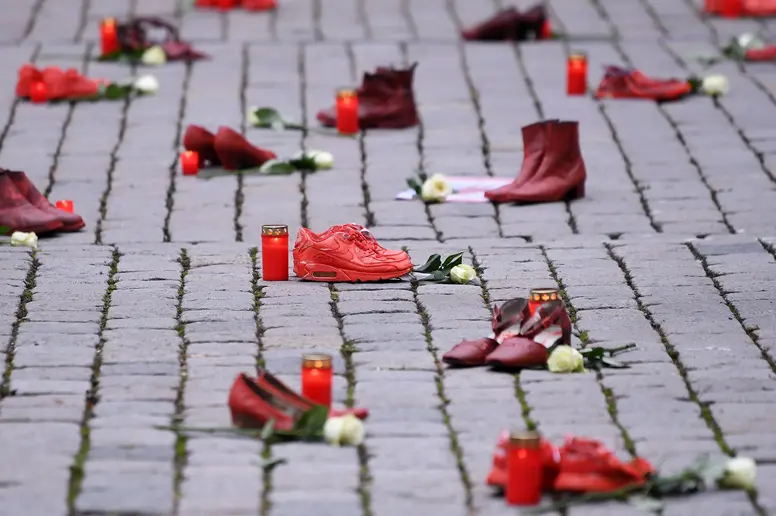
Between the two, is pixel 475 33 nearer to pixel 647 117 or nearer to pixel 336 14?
pixel 336 14

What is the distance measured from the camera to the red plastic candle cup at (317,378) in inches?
195

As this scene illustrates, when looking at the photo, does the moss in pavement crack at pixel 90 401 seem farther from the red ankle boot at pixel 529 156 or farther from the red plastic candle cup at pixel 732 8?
the red plastic candle cup at pixel 732 8

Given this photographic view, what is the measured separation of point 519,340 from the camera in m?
5.50

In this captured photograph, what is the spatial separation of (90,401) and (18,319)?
1003mm

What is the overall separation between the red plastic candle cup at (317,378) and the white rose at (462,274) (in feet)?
5.22

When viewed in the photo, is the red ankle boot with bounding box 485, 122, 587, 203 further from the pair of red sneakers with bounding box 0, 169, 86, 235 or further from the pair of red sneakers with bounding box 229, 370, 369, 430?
the pair of red sneakers with bounding box 229, 370, 369, 430

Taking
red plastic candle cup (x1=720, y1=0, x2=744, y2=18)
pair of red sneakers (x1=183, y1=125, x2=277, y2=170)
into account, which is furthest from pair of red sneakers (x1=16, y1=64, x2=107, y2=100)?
red plastic candle cup (x1=720, y1=0, x2=744, y2=18)

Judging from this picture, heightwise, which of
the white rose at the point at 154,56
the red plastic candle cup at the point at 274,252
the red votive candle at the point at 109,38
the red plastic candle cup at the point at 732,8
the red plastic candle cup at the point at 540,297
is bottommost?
the red plastic candle cup at the point at 732,8

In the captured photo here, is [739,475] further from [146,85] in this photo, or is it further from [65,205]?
[146,85]

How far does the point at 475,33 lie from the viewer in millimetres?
11500

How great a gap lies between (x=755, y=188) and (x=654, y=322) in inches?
90.6

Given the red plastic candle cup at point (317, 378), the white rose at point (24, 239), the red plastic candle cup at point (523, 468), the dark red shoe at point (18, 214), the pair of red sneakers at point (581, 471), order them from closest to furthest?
the red plastic candle cup at point (523, 468)
the pair of red sneakers at point (581, 471)
the red plastic candle cup at point (317, 378)
the white rose at point (24, 239)
the dark red shoe at point (18, 214)

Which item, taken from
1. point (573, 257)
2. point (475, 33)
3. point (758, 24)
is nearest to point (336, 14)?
point (475, 33)

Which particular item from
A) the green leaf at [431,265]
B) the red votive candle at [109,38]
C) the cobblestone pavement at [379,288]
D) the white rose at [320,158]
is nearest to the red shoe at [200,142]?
the cobblestone pavement at [379,288]
